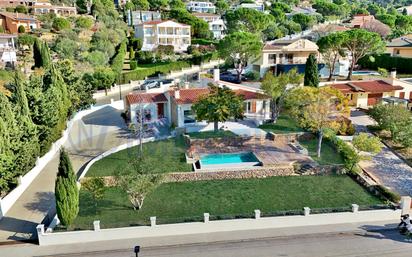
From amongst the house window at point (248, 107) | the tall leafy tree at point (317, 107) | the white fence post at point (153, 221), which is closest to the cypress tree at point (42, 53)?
the house window at point (248, 107)

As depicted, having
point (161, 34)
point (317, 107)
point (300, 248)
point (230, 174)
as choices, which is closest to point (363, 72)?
point (317, 107)

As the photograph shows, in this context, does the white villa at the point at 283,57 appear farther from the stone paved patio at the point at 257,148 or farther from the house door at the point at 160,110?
the stone paved patio at the point at 257,148

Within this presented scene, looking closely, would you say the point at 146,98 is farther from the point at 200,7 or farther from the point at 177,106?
the point at 200,7

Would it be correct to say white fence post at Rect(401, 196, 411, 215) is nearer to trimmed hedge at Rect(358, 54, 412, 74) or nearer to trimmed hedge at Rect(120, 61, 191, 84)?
trimmed hedge at Rect(358, 54, 412, 74)

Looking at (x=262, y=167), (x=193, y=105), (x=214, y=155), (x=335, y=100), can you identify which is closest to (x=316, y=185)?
(x=262, y=167)

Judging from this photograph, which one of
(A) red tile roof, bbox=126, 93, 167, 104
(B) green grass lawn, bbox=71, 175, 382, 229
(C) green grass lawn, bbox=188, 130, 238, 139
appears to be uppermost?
(A) red tile roof, bbox=126, 93, 167, 104

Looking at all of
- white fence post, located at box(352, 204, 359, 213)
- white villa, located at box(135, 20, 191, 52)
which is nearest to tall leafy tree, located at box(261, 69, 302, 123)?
white fence post, located at box(352, 204, 359, 213)
